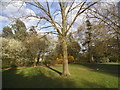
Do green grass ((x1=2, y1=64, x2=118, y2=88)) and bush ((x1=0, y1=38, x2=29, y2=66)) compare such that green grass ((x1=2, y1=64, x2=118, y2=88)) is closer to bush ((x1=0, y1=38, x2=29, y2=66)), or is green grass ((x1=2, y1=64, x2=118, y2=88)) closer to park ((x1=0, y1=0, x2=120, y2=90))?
park ((x1=0, y1=0, x2=120, y2=90))

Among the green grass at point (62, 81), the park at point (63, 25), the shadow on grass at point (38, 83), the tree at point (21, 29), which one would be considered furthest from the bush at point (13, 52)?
the shadow on grass at point (38, 83)

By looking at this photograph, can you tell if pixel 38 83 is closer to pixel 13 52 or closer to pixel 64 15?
pixel 64 15

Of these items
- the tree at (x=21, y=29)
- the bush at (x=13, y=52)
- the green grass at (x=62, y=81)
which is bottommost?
the green grass at (x=62, y=81)

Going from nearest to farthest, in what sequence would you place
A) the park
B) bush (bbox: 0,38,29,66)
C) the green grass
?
the green grass
the park
bush (bbox: 0,38,29,66)

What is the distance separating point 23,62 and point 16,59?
135 cm

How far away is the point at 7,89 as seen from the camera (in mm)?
4758

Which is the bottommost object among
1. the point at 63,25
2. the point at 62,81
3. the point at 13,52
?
the point at 62,81

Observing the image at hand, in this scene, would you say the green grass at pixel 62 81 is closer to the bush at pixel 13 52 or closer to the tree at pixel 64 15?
the tree at pixel 64 15

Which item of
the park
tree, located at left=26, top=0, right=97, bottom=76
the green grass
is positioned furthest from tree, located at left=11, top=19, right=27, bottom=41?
the green grass

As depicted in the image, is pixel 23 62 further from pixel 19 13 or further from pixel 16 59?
pixel 19 13

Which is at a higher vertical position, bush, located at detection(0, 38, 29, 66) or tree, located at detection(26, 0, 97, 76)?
tree, located at detection(26, 0, 97, 76)

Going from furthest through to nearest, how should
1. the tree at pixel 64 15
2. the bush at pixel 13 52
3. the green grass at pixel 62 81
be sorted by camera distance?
the bush at pixel 13 52 < the tree at pixel 64 15 < the green grass at pixel 62 81

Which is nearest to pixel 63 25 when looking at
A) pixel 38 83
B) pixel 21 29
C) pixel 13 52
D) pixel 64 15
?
pixel 64 15

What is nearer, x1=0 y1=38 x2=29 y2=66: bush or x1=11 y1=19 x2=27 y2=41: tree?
x1=11 y1=19 x2=27 y2=41: tree
